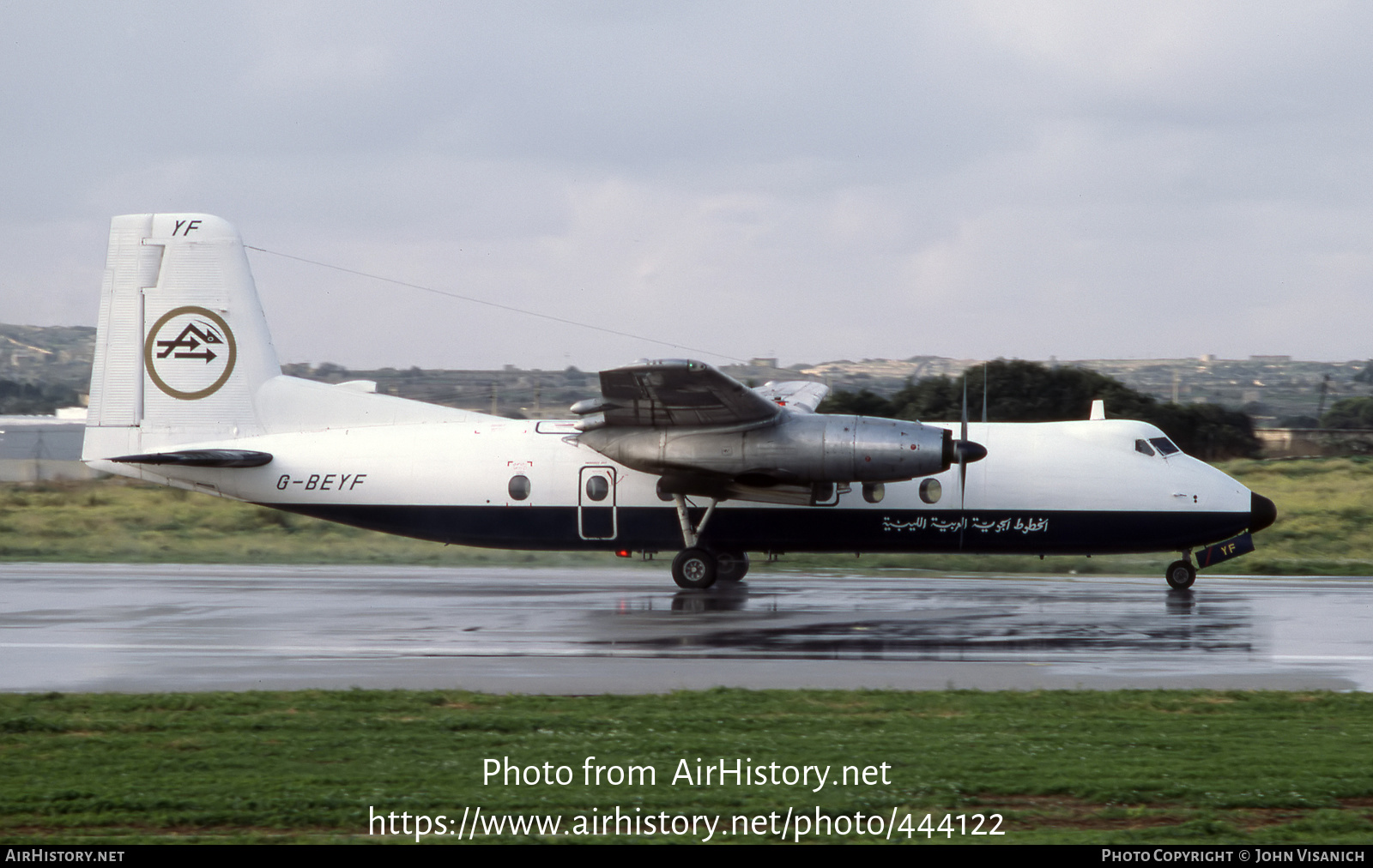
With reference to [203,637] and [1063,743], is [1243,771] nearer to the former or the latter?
[1063,743]

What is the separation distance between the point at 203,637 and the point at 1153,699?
9.59 m

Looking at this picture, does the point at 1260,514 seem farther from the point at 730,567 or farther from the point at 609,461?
the point at 609,461

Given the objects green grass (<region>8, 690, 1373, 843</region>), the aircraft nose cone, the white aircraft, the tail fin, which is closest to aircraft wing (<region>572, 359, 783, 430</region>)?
the white aircraft

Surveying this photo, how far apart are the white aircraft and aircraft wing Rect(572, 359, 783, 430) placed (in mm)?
39

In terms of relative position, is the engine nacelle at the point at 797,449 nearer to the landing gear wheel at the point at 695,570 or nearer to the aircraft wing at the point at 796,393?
the landing gear wheel at the point at 695,570

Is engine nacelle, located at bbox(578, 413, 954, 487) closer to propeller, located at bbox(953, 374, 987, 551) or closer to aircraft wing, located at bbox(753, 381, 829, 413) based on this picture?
propeller, located at bbox(953, 374, 987, 551)

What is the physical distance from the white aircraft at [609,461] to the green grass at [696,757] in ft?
24.2

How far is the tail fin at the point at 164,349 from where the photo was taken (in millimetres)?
19141

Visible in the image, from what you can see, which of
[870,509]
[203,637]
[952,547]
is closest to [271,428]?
[203,637]

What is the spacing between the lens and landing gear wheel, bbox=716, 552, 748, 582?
19047mm

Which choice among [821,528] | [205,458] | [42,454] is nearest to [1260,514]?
[821,528]

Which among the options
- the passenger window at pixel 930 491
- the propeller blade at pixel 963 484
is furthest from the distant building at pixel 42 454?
the propeller blade at pixel 963 484

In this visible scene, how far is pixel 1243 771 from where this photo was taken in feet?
23.7

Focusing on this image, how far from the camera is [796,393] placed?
20.8m
